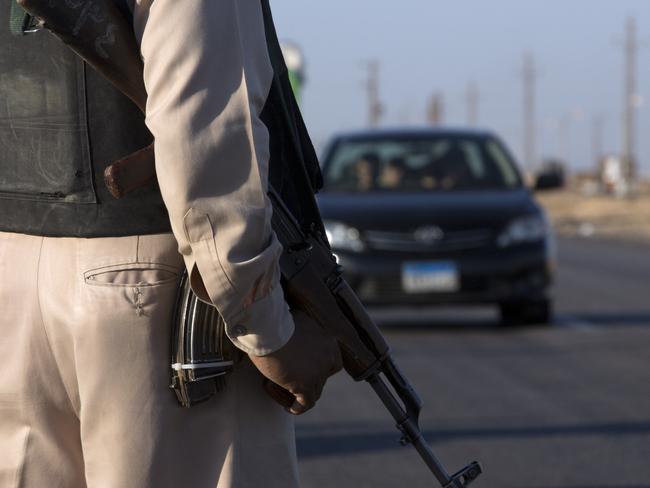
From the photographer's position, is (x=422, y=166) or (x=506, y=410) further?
(x=422, y=166)

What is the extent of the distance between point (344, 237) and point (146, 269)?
29.7ft

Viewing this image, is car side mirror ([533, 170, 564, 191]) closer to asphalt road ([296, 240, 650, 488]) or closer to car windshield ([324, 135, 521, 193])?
car windshield ([324, 135, 521, 193])

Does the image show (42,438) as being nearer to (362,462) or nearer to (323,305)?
(323,305)

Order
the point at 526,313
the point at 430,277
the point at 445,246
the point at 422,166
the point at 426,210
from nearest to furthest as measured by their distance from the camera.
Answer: the point at 430,277
the point at 445,246
the point at 426,210
the point at 526,313
the point at 422,166

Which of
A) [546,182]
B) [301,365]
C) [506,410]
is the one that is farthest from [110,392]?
[546,182]

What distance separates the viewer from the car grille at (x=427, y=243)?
11.7 metres

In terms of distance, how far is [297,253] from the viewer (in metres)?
2.73

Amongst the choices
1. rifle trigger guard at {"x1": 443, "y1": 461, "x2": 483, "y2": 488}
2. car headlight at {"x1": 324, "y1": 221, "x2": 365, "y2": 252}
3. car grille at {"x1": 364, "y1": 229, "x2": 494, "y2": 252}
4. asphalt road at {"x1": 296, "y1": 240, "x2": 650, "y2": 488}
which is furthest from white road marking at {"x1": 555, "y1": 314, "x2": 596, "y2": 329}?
rifle trigger guard at {"x1": 443, "y1": 461, "x2": 483, "y2": 488}

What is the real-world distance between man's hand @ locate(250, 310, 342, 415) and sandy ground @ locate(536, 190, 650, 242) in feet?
106

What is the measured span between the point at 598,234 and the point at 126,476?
126 feet

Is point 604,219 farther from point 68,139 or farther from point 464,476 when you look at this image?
point 68,139

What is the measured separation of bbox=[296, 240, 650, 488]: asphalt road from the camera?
6.46 m

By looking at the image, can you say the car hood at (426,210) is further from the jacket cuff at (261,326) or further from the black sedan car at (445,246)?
the jacket cuff at (261,326)

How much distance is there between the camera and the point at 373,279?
1155 cm
